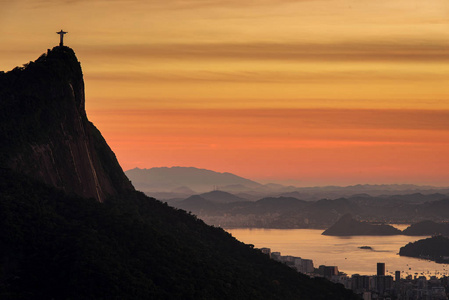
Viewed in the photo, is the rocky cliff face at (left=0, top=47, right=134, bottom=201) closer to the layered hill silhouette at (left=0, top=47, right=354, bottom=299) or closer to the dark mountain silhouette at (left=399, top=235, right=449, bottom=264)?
the layered hill silhouette at (left=0, top=47, right=354, bottom=299)

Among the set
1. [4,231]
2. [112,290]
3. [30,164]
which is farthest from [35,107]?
[112,290]

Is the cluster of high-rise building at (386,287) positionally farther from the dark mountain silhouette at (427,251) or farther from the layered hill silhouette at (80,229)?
the dark mountain silhouette at (427,251)

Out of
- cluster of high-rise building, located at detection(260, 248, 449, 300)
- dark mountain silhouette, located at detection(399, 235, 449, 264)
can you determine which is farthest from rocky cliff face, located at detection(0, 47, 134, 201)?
dark mountain silhouette, located at detection(399, 235, 449, 264)

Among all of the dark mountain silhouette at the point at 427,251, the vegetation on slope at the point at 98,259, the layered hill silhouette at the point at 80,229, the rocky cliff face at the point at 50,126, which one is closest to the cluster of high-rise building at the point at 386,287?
the layered hill silhouette at the point at 80,229

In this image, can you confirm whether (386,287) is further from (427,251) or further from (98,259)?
(427,251)

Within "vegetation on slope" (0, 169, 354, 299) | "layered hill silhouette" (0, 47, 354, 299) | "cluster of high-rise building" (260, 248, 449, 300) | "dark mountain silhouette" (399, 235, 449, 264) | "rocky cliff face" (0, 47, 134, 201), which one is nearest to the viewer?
"vegetation on slope" (0, 169, 354, 299)

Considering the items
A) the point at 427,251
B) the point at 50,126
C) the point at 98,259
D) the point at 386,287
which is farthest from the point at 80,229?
the point at 427,251
